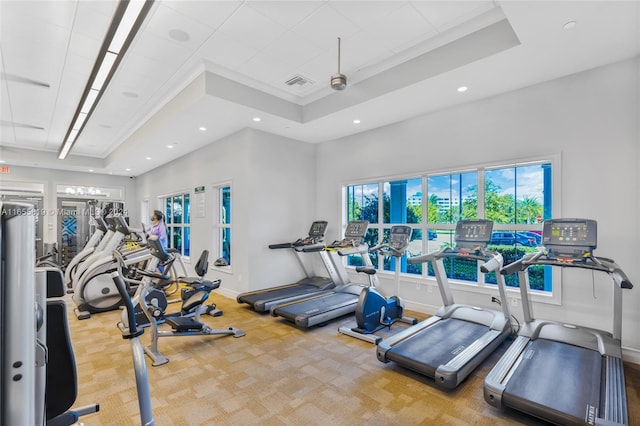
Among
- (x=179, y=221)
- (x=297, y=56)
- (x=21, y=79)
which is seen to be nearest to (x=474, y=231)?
(x=297, y=56)

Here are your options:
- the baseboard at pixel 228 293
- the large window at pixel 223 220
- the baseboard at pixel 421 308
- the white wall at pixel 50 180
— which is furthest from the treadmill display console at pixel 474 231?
the white wall at pixel 50 180

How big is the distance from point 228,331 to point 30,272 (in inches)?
128

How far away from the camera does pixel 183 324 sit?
3627mm

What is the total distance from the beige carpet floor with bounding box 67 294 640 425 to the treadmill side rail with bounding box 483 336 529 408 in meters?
0.15

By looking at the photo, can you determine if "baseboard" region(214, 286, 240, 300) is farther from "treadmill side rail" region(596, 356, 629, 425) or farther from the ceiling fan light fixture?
"treadmill side rail" region(596, 356, 629, 425)

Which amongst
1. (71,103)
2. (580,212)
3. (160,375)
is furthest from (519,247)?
(71,103)

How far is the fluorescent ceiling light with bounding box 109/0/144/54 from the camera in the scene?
2469 millimetres

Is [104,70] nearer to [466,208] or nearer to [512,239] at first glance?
[466,208]

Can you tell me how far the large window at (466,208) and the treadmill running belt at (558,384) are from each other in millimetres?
1375

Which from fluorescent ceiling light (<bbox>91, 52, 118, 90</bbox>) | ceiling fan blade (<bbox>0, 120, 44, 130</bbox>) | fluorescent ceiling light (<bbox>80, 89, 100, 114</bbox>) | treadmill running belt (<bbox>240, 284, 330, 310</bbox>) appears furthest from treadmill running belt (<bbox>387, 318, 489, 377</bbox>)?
ceiling fan blade (<bbox>0, 120, 44, 130</bbox>)

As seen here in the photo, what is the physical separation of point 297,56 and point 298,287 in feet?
12.7

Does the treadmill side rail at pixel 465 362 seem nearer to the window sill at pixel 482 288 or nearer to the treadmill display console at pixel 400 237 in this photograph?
the window sill at pixel 482 288

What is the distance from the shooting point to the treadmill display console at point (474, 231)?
3.63 metres

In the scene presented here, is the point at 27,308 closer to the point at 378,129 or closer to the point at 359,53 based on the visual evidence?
the point at 359,53
